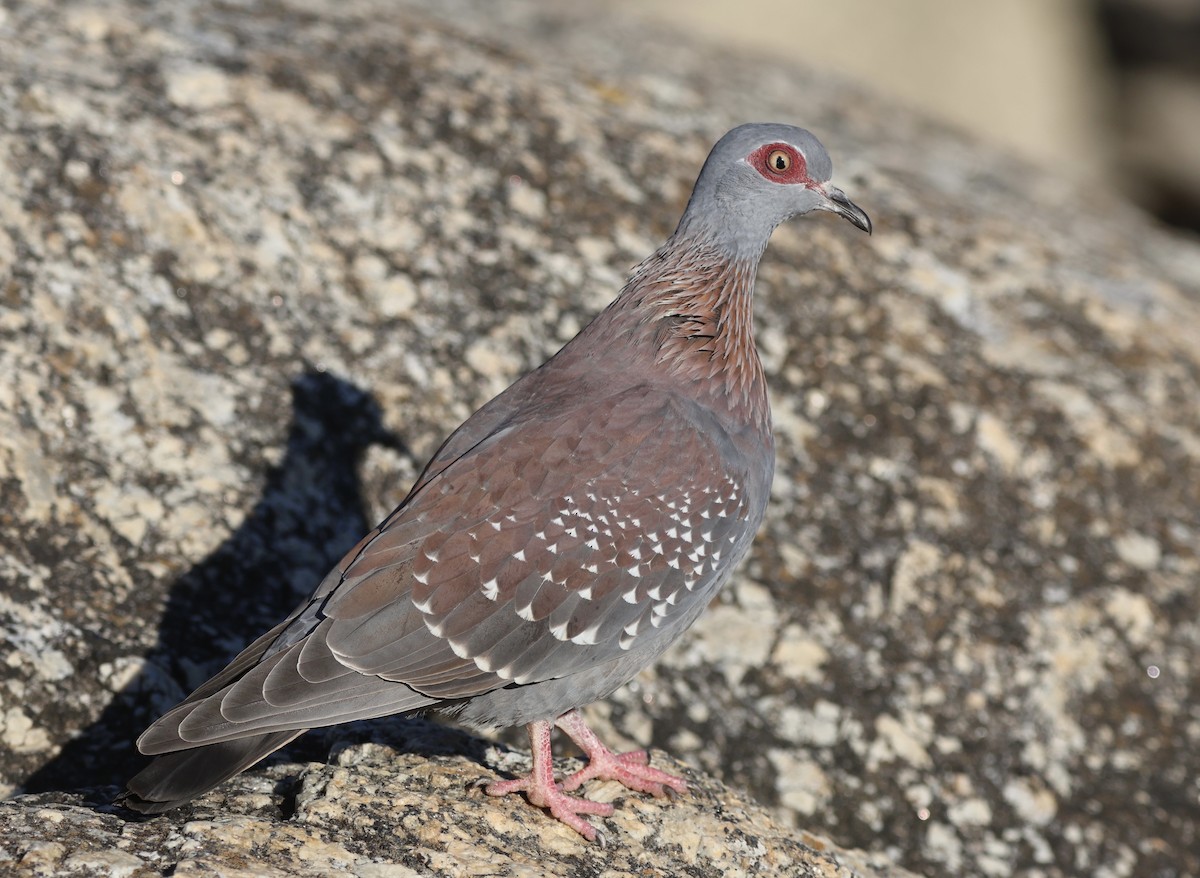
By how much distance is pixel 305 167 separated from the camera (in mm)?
6383

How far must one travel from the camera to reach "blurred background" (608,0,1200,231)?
17391 millimetres

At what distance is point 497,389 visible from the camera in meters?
6.05

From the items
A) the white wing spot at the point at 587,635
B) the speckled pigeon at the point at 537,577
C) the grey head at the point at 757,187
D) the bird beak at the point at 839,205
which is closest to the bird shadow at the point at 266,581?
the speckled pigeon at the point at 537,577

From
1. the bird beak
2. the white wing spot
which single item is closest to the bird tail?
the white wing spot

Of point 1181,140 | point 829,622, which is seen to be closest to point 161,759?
point 829,622

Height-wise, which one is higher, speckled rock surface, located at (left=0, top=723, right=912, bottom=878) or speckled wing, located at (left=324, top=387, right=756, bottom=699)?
speckled wing, located at (left=324, top=387, right=756, bottom=699)

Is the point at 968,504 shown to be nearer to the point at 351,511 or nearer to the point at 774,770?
the point at 774,770

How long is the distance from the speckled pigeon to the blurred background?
45.1 feet

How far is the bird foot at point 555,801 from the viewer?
415 centimetres

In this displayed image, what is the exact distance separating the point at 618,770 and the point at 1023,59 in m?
16.3

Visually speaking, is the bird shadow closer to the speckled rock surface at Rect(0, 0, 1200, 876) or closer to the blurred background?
the speckled rock surface at Rect(0, 0, 1200, 876)

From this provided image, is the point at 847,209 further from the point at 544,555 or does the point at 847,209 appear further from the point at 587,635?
the point at 587,635

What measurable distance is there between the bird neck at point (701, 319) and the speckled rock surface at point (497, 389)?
119 cm

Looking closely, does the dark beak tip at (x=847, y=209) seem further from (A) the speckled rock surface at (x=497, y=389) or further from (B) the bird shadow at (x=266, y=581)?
(B) the bird shadow at (x=266, y=581)
